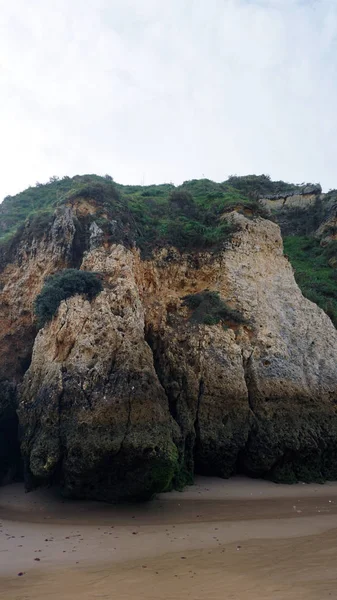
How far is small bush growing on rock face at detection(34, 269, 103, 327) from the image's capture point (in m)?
13.5

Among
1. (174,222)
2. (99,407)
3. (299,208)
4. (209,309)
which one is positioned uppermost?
(299,208)

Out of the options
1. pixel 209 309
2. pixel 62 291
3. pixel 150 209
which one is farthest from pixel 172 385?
pixel 150 209

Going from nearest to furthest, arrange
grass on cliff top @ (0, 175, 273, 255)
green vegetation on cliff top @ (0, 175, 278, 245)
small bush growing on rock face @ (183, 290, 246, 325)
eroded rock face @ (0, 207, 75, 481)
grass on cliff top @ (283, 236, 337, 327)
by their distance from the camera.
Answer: eroded rock face @ (0, 207, 75, 481) → small bush growing on rock face @ (183, 290, 246, 325) → grass on cliff top @ (0, 175, 273, 255) → green vegetation on cliff top @ (0, 175, 278, 245) → grass on cliff top @ (283, 236, 337, 327)

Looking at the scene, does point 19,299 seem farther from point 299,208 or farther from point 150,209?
point 299,208

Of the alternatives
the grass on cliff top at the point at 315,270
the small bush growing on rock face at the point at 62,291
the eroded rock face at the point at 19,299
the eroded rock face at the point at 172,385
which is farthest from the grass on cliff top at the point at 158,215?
the grass on cliff top at the point at 315,270

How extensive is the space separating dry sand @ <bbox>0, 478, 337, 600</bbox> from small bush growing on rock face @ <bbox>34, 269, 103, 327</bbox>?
5.62m

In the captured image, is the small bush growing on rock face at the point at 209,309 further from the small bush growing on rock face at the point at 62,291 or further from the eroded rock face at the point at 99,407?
the small bush growing on rock face at the point at 62,291

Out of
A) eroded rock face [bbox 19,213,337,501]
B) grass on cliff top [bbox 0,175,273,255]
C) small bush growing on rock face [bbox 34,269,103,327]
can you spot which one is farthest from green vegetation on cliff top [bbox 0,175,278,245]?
small bush growing on rock face [bbox 34,269,103,327]

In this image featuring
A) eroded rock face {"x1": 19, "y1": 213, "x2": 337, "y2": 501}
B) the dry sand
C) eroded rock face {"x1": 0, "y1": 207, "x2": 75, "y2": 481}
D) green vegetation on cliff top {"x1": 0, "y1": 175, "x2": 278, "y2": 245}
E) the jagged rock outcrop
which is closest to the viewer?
the dry sand

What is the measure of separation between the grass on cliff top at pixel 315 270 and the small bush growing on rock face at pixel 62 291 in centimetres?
1105

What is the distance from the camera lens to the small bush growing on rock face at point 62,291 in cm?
1352

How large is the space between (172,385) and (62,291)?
4940mm

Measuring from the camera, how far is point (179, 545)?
7.80 meters

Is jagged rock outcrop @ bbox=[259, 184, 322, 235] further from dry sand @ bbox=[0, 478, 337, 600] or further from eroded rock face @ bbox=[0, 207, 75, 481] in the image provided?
dry sand @ bbox=[0, 478, 337, 600]
